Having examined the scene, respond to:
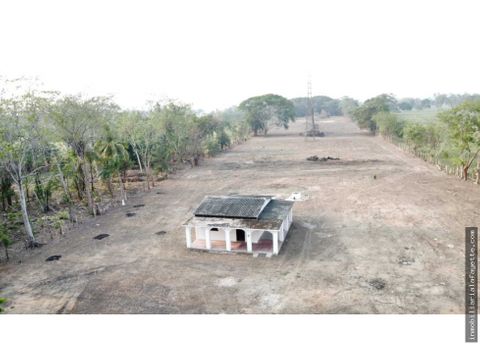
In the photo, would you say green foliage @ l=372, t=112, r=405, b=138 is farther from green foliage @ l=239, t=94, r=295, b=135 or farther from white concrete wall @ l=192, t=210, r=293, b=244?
white concrete wall @ l=192, t=210, r=293, b=244

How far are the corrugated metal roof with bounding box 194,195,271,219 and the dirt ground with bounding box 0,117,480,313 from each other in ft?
7.70

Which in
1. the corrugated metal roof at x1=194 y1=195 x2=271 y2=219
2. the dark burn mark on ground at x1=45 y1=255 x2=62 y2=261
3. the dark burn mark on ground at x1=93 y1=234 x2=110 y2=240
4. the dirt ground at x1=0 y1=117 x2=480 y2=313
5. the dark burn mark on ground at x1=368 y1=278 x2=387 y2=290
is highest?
the corrugated metal roof at x1=194 y1=195 x2=271 y2=219

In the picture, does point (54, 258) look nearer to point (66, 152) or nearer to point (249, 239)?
point (249, 239)

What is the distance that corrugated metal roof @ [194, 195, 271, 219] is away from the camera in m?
21.0

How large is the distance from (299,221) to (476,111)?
776 inches

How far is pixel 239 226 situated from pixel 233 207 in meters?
2.10

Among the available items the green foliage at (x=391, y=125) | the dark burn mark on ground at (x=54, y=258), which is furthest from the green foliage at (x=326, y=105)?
the dark burn mark on ground at (x=54, y=258)

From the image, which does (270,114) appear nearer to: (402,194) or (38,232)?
(402,194)

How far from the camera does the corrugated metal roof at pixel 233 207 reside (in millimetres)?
21031

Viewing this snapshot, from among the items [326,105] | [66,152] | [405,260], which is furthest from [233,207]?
[326,105]

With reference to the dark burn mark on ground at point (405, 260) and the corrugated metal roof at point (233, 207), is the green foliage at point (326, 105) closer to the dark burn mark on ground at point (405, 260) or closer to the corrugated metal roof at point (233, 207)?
the corrugated metal roof at point (233, 207)

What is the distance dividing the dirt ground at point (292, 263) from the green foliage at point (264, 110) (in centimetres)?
5746

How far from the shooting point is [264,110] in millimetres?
91125

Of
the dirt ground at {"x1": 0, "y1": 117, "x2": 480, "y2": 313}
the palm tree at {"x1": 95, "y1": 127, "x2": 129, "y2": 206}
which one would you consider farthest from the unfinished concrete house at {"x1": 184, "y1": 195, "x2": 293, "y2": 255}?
the palm tree at {"x1": 95, "y1": 127, "x2": 129, "y2": 206}
